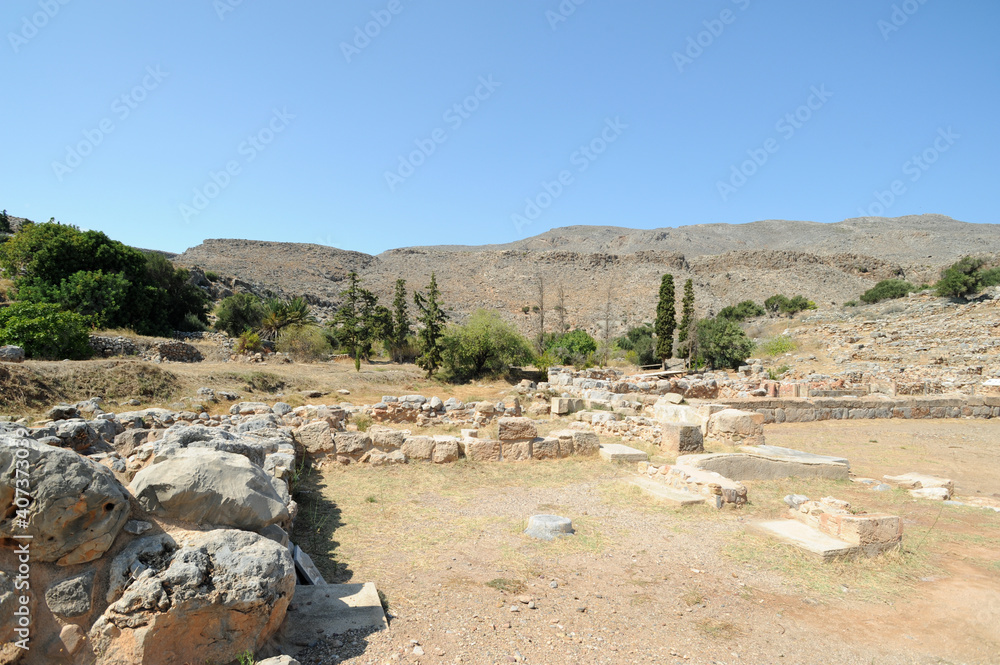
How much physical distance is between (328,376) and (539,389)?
8089 millimetres

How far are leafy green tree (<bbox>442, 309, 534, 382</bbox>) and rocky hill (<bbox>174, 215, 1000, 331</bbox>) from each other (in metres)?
34.4

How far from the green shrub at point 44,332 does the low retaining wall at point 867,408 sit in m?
19.6

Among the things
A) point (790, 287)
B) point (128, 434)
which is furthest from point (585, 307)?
point (128, 434)

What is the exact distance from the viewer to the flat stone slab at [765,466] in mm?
7932

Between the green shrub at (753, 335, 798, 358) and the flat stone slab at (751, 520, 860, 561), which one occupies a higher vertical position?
the green shrub at (753, 335, 798, 358)

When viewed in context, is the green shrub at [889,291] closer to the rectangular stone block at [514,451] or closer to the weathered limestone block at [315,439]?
the rectangular stone block at [514,451]

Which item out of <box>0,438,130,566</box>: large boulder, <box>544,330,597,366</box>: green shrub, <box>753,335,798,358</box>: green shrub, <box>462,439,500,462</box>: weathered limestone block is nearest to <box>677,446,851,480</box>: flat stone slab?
<box>462,439,500,462</box>: weathered limestone block

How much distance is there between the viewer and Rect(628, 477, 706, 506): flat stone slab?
21.6 feet

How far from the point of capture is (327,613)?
3564mm

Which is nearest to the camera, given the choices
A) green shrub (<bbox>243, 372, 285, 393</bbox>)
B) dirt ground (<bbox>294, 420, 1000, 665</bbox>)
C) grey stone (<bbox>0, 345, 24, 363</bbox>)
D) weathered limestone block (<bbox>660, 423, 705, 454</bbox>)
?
dirt ground (<bbox>294, 420, 1000, 665</bbox>)

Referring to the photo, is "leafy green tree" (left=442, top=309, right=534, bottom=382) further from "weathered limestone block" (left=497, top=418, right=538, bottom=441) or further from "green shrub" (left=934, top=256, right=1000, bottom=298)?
"green shrub" (left=934, top=256, right=1000, bottom=298)

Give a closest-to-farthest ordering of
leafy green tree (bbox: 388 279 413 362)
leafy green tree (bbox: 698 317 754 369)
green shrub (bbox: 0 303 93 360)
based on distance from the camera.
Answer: green shrub (bbox: 0 303 93 360), leafy green tree (bbox: 698 317 754 369), leafy green tree (bbox: 388 279 413 362)

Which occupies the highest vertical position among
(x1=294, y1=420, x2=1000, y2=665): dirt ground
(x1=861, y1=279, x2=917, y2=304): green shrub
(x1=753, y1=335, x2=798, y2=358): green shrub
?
(x1=861, y1=279, x2=917, y2=304): green shrub

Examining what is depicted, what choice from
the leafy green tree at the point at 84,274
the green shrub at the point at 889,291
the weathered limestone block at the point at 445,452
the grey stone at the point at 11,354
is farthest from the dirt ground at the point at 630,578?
the green shrub at the point at 889,291
